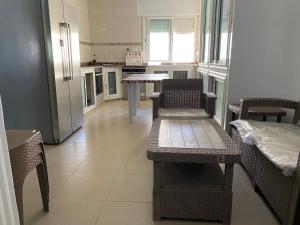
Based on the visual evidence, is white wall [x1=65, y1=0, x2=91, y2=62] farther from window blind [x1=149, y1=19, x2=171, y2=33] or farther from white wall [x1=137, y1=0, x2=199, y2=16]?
window blind [x1=149, y1=19, x2=171, y2=33]

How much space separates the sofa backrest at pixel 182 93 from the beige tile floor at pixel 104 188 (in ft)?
2.22

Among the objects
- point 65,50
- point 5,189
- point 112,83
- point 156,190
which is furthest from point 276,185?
point 112,83

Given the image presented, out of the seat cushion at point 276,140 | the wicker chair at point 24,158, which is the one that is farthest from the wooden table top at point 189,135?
the wicker chair at point 24,158

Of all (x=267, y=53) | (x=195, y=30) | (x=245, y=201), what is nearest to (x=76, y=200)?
(x=245, y=201)

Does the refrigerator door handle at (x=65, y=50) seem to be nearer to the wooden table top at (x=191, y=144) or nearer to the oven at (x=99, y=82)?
the wooden table top at (x=191, y=144)

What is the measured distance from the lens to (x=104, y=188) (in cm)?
204

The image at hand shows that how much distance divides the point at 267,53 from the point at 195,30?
143 inches

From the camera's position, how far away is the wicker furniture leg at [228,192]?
1.48 meters

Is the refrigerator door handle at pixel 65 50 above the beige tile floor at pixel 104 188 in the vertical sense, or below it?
above

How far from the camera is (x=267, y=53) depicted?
2664 mm

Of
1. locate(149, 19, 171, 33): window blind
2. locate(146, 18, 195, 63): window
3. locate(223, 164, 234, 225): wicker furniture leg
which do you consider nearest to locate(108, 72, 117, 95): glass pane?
locate(146, 18, 195, 63): window

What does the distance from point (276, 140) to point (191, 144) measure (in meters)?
0.73

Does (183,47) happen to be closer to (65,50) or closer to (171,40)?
(171,40)

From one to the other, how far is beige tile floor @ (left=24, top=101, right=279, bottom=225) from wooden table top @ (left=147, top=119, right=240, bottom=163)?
50 cm
